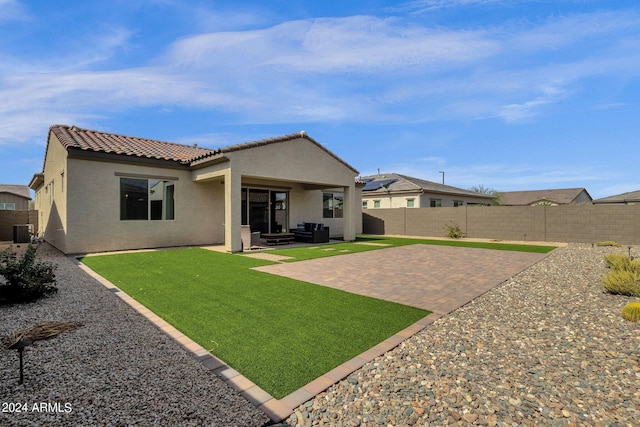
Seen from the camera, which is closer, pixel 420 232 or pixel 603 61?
pixel 603 61

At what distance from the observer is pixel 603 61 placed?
405 inches

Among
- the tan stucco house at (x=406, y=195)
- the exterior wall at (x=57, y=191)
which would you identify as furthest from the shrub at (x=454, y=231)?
the exterior wall at (x=57, y=191)

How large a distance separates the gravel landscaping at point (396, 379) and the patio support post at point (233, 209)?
7.01m

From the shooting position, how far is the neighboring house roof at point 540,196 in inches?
1615

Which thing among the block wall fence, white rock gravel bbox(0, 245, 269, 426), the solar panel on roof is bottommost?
white rock gravel bbox(0, 245, 269, 426)

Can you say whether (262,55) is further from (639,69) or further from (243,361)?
(639,69)

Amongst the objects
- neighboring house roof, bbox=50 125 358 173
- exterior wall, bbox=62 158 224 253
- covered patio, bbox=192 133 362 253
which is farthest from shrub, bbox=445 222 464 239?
exterior wall, bbox=62 158 224 253

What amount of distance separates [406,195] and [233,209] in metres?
17.4

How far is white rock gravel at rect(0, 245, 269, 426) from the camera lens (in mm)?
→ 2281

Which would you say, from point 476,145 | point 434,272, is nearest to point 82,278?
point 434,272

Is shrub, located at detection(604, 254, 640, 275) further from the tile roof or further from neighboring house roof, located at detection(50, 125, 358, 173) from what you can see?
the tile roof

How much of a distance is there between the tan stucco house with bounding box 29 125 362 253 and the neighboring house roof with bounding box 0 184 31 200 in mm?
24652

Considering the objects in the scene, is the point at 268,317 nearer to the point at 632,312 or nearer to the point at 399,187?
the point at 632,312

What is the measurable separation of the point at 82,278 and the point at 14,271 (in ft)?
6.21
